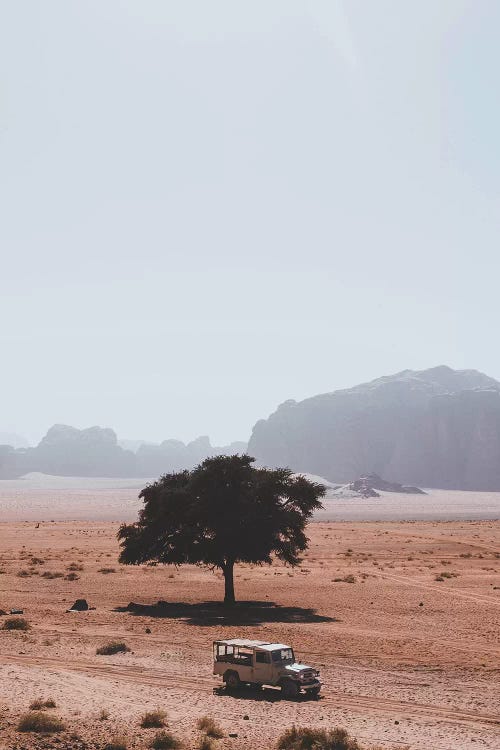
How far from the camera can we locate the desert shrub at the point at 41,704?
25219 millimetres

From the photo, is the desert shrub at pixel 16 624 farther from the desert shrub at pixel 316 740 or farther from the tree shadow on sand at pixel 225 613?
the desert shrub at pixel 316 740

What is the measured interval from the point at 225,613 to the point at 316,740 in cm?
2608

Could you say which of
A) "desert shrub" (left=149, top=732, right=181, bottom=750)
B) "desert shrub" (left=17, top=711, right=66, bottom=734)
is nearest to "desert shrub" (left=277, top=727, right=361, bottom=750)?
"desert shrub" (left=149, top=732, right=181, bottom=750)

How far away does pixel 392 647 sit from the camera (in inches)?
1460

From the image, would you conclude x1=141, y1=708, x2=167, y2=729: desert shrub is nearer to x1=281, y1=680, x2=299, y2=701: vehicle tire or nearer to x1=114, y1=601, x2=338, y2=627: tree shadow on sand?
x1=281, y1=680, x2=299, y2=701: vehicle tire

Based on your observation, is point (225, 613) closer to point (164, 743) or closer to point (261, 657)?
point (261, 657)

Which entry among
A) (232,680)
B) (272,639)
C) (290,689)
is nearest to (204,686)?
(232,680)

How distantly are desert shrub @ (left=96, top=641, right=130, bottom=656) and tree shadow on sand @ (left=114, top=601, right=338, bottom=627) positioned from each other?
8.02 metres

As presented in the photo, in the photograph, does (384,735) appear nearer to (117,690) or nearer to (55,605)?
(117,690)

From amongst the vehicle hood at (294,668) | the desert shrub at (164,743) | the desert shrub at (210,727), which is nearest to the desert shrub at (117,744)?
the desert shrub at (164,743)

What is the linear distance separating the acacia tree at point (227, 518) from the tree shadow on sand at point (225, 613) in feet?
5.88

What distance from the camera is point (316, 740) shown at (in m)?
21.8

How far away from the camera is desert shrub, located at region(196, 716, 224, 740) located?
75.2 ft

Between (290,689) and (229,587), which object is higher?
(290,689)
